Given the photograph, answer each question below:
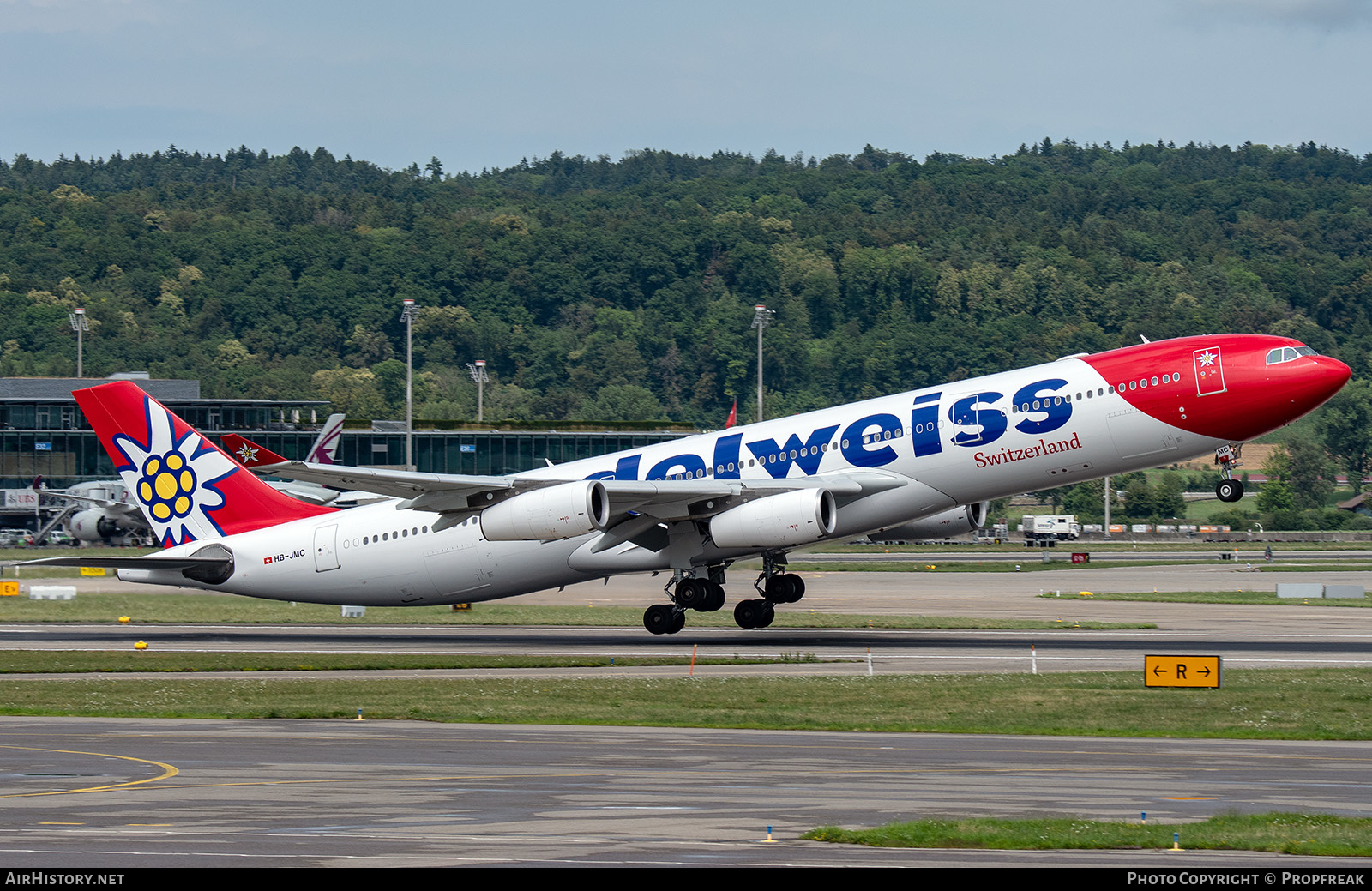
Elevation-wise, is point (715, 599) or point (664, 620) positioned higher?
point (715, 599)

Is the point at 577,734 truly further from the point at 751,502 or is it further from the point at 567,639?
the point at 567,639

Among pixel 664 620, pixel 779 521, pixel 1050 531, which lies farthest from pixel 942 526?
pixel 1050 531

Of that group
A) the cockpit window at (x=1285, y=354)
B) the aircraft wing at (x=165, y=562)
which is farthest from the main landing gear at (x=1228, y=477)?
the aircraft wing at (x=165, y=562)

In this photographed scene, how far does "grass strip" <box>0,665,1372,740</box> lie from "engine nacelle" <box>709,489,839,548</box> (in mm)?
5758

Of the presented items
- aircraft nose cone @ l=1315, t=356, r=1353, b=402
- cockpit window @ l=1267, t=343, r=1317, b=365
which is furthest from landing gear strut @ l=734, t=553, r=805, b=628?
aircraft nose cone @ l=1315, t=356, r=1353, b=402

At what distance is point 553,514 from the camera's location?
4081 centimetres

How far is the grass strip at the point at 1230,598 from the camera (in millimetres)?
60750

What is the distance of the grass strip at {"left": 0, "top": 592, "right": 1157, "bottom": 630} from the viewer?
166 feet

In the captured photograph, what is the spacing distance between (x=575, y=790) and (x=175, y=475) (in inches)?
1199

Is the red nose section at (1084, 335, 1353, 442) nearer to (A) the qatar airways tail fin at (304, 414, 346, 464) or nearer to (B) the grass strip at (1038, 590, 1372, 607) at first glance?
(B) the grass strip at (1038, 590, 1372, 607)

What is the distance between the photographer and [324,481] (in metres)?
40.3

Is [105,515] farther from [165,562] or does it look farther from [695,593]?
[695,593]

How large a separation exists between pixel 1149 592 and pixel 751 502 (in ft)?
107

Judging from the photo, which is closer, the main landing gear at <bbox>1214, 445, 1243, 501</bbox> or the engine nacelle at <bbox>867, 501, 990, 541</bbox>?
the main landing gear at <bbox>1214, 445, 1243, 501</bbox>
